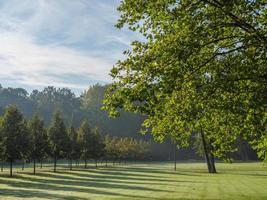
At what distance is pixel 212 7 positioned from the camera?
14.9 m

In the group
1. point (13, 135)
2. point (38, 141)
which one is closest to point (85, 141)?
point (38, 141)

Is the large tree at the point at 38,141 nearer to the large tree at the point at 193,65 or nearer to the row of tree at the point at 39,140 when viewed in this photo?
the row of tree at the point at 39,140

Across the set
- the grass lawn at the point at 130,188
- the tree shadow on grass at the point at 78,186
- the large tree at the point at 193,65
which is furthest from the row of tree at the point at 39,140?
the large tree at the point at 193,65

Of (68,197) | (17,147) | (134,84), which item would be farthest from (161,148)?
(134,84)

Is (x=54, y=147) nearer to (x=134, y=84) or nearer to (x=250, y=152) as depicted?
(x=134, y=84)

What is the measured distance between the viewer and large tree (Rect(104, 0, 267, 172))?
47.1 ft

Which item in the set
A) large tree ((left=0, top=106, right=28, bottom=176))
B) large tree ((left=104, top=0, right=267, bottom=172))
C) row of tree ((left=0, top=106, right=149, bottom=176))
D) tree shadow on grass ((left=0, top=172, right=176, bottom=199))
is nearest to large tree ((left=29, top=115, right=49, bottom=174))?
row of tree ((left=0, top=106, right=149, bottom=176))

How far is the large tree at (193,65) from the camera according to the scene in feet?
47.1

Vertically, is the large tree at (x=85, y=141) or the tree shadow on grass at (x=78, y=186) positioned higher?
the large tree at (x=85, y=141)

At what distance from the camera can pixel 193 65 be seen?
15.6 metres

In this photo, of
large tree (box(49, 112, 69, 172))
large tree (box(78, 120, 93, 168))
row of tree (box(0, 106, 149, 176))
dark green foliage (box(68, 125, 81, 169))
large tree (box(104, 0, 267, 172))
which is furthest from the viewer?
large tree (box(78, 120, 93, 168))

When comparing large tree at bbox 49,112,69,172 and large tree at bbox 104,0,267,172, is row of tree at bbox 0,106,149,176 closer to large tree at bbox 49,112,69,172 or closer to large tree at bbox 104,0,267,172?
large tree at bbox 49,112,69,172

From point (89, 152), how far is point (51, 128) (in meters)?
16.2

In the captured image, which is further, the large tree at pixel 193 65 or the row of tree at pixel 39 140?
the row of tree at pixel 39 140
